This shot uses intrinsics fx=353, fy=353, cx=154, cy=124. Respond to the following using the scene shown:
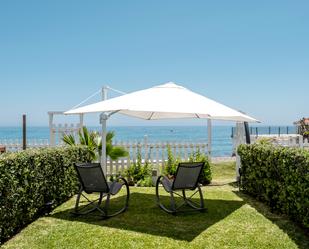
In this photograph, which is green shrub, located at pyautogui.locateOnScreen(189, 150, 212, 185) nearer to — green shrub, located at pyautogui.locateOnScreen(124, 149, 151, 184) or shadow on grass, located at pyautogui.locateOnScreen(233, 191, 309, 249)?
green shrub, located at pyautogui.locateOnScreen(124, 149, 151, 184)

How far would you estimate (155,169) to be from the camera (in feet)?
33.2

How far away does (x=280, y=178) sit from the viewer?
573 centimetres

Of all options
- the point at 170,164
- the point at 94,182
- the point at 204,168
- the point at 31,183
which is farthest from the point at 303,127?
the point at 31,183

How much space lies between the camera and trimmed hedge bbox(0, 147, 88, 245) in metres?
4.59

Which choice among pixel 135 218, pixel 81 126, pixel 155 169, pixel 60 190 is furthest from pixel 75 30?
pixel 135 218

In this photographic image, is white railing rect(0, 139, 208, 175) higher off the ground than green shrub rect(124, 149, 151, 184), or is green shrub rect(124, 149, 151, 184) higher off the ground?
white railing rect(0, 139, 208, 175)

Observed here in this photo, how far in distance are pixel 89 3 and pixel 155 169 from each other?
18.4 feet

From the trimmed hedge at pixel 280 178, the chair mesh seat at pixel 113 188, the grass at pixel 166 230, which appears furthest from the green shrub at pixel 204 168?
the chair mesh seat at pixel 113 188

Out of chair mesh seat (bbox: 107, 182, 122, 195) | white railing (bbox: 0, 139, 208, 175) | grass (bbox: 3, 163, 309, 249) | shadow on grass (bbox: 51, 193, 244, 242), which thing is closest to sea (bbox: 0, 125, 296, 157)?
white railing (bbox: 0, 139, 208, 175)

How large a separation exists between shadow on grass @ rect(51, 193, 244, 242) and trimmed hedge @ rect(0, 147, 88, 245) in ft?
1.63

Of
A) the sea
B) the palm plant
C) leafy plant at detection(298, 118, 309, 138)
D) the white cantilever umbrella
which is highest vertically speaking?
the white cantilever umbrella

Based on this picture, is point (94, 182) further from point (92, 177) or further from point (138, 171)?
point (138, 171)

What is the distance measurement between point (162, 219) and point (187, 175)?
33.3 inches

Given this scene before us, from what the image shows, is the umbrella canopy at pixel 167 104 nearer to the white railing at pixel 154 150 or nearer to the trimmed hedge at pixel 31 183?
the trimmed hedge at pixel 31 183
